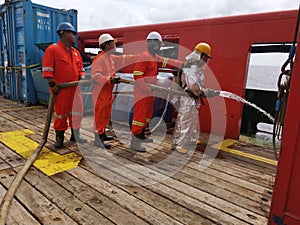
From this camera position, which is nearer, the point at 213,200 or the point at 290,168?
the point at 290,168

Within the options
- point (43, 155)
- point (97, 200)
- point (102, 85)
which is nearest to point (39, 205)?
point (97, 200)

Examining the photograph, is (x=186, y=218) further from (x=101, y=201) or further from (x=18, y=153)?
(x=18, y=153)

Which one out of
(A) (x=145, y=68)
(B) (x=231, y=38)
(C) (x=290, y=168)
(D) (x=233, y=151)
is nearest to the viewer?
(C) (x=290, y=168)

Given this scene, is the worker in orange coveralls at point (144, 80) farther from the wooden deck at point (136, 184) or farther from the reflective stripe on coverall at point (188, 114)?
the reflective stripe on coverall at point (188, 114)

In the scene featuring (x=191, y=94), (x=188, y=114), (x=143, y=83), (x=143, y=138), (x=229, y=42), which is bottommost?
(x=143, y=138)

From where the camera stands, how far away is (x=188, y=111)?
11.2ft

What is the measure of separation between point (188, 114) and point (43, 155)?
80.0 inches

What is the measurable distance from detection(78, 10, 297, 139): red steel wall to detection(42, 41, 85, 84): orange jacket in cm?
216

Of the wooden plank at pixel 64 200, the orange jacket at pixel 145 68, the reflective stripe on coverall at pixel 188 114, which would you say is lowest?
the wooden plank at pixel 64 200

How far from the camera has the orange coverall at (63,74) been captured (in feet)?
10.3

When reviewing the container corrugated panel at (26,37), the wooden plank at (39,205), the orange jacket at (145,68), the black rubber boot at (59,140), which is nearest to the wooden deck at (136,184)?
the wooden plank at (39,205)

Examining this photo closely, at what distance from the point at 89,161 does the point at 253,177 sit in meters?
1.97

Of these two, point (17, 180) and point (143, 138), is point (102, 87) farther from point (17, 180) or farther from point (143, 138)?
point (17, 180)

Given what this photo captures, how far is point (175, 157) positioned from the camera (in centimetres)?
329
